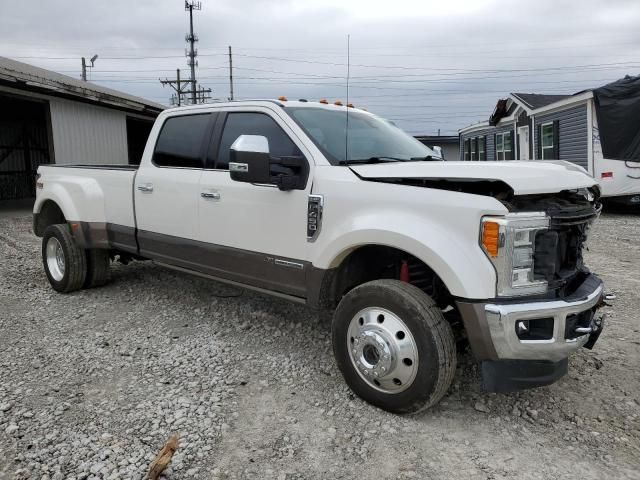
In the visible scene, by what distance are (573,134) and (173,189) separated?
14.3 meters

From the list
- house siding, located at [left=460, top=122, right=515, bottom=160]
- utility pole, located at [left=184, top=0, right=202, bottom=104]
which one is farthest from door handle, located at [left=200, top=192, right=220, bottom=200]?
utility pole, located at [left=184, top=0, right=202, bottom=104]

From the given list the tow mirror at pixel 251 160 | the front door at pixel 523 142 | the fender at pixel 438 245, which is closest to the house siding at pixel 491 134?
the front door at pixel 523 142

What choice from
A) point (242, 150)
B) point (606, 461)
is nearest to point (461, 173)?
point (242, 150)

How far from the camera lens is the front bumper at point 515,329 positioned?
113 inches

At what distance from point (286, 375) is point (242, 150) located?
163 cm

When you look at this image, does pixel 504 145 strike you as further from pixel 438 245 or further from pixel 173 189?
pixel 438 245

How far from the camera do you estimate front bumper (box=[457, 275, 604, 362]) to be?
2.86m

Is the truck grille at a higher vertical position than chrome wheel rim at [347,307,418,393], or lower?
higher

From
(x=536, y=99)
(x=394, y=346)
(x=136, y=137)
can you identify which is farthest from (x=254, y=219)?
(x=136, y=137)

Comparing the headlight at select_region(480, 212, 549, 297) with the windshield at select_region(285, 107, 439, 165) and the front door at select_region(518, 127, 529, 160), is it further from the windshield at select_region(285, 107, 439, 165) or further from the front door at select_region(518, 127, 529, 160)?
the front door at select_region(518, 127, 529, 160)

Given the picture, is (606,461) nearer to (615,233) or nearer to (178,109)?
(178,109)

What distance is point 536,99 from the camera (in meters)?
20.3

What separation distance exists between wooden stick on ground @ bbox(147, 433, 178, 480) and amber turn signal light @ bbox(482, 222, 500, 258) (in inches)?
77.8

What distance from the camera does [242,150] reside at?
3600mm
